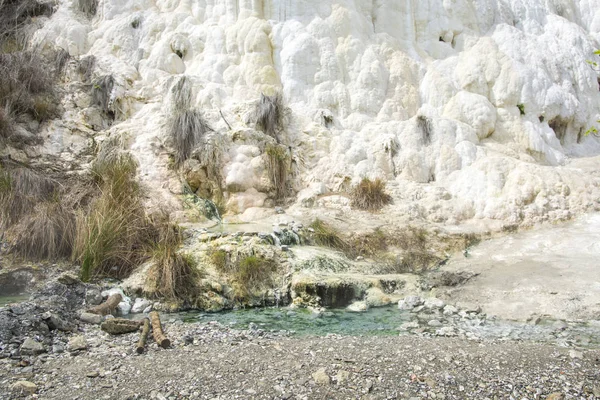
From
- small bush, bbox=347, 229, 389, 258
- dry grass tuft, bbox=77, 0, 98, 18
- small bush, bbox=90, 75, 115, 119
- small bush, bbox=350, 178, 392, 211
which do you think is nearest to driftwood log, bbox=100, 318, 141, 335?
small bush, bbox=347, 229, 389, 258

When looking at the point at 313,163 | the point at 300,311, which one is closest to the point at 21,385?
the point at 300,311

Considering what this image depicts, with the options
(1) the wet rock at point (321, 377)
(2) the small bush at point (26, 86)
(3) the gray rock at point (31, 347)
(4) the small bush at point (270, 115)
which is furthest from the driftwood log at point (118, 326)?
(2) the small bush at point (26, 86)

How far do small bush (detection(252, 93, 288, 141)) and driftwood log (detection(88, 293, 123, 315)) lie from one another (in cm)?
524

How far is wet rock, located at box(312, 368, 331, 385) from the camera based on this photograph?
3.38 m

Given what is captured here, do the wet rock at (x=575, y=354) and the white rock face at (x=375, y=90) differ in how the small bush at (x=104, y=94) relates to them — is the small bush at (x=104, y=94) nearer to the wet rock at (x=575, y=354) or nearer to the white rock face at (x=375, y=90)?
the white rock face at (x=375, y=90)

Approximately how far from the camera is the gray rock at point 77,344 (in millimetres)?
3973

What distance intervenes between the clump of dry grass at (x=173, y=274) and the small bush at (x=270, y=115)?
4188mm

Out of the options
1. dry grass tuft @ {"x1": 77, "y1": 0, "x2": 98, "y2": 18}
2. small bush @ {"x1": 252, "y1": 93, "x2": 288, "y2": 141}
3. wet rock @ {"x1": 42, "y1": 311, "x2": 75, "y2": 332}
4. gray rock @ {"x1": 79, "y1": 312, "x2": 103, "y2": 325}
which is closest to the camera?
wet rock @ {"x1": 42, "y1": 311, "x2": 75, "y2": 332}

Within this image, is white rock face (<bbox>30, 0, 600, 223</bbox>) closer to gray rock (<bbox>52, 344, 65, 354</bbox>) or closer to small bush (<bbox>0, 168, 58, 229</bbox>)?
small bush (<bbox>0, 168, 58, 229</bbox>)

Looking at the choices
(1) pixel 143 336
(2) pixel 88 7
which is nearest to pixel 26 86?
(2) pixel 88 7

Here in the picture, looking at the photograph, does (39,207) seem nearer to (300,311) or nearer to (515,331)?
(300,311)

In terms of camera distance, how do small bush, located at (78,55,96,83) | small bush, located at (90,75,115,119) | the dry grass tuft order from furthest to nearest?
1. the dry grass tuft
2. small bush, located at (78,55,96,83)
3. small bush, located at (90,75,115,119)

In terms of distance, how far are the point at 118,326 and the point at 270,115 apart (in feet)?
20.6

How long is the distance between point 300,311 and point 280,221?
2524mm
